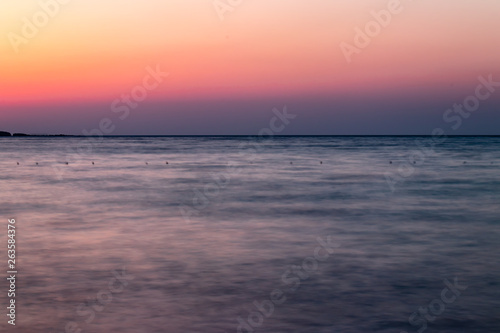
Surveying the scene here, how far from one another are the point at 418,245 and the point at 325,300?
5159 millimetres

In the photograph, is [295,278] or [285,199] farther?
[285,199]

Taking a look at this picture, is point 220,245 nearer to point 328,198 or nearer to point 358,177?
point 328,198

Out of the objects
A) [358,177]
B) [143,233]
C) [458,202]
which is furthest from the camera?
[358,177]

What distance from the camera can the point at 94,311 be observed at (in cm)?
813

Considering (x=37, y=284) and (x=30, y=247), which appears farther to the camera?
(x=30, y=247)

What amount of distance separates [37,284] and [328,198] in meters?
15.4

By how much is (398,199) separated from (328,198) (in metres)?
2.65

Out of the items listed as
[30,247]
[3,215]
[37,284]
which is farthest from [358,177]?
[37,284]

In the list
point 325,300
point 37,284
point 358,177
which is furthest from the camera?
point 358,177

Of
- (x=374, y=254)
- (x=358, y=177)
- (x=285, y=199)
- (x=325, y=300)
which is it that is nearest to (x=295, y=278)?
(x=325, y=300)

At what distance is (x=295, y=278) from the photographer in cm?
1008

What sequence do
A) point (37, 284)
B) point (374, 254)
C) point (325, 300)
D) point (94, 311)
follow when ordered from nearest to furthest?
point (94, 311) → point (325, 300) → point (37, 284) → point (374, 254)

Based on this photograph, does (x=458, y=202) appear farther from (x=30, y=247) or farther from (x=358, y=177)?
(x=30, y=247)

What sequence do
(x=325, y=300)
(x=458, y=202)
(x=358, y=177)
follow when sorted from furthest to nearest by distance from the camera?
1. (x=358, y=177)
2. (x=458, y=202)
3. (x=325, y=300)
